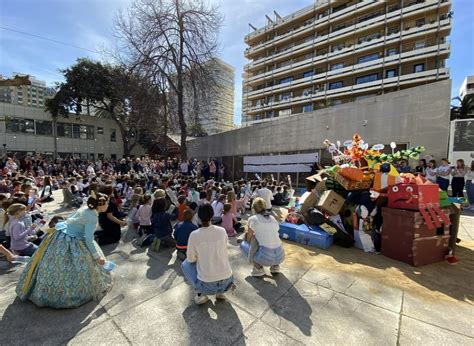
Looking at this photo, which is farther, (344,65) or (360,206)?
(344,65)

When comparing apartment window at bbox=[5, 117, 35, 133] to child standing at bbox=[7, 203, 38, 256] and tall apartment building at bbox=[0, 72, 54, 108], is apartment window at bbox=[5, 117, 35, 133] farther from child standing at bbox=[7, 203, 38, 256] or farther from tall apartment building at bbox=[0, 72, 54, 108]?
child standing at bbox=[7, 203, 38, 256]

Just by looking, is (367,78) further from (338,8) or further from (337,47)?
(338,8)

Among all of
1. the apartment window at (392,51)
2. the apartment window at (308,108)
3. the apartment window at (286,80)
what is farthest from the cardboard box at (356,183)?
the apartment window at (286,80)

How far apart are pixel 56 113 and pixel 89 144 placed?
5.18 m

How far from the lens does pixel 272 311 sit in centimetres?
259

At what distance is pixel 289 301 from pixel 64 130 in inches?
1343

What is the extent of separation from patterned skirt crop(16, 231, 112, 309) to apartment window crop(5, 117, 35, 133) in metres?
30.5

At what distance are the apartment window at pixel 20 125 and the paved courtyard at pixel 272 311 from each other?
96.2 ft

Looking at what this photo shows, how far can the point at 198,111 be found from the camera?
59.0 ft

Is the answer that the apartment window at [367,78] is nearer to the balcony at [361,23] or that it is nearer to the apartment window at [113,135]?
the balcony at [361,23]

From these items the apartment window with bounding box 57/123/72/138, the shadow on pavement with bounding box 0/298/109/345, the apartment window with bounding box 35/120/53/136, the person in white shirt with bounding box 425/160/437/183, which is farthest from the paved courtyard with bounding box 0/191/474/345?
the apartment window with bounding box 57/123/72/138

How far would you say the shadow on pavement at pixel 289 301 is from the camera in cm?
241

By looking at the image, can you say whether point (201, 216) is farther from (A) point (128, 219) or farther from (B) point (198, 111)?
(B) point (198, 111)

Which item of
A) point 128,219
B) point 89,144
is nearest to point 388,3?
point 128,219
